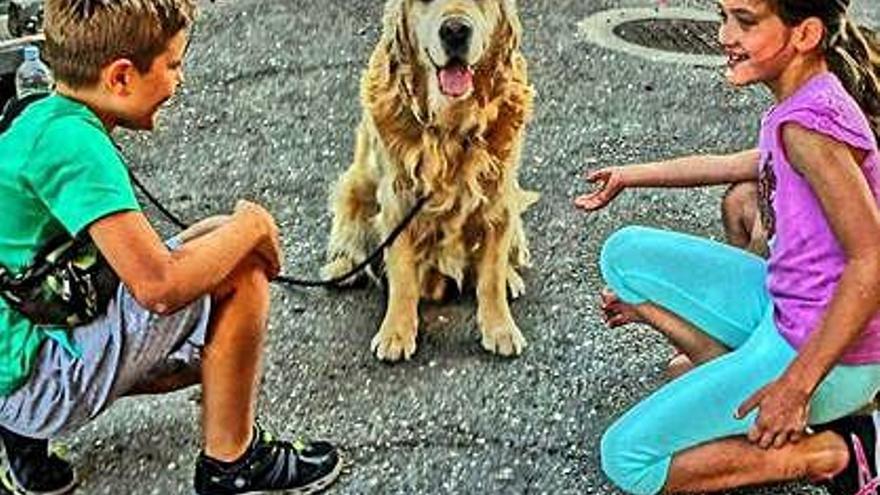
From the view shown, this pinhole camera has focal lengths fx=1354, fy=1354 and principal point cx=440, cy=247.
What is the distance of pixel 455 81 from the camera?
3516 mm

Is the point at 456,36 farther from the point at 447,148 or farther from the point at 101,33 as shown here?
the point at 101,33

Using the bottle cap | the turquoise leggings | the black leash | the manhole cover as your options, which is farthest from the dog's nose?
the manhole cover

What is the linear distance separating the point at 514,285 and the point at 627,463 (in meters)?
1.10

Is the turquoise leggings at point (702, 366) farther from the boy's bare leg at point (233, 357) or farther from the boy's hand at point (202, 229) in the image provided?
the boy's hand at point (202, 229)

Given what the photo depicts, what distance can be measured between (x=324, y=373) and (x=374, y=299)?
48cm

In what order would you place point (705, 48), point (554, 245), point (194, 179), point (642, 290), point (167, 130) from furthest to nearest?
point (705, 48) → point (167, 130) → point (194, 179) → point (554, 245) → point (642, 290)

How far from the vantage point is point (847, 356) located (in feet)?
9.00

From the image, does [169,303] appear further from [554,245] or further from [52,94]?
[554,245]

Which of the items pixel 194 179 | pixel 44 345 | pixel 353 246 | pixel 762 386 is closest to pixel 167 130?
pixel 194 179

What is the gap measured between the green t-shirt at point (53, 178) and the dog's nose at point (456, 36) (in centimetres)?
111

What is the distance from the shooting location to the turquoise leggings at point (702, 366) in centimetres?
278

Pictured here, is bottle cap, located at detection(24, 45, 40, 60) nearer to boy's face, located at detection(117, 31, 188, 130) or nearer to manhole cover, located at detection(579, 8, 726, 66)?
boy's face, located at detection(117, 31, 188, 130)

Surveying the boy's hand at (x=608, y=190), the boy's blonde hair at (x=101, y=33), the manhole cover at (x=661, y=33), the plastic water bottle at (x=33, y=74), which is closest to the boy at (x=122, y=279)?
the boy's blonde hair at (x=101, y=33)

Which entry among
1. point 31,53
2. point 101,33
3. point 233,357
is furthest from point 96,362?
point 31,53
